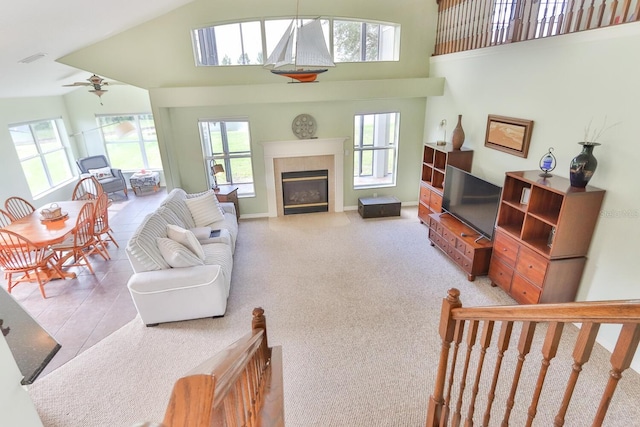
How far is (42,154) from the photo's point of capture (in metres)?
7.24

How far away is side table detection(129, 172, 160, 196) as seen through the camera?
8.29m

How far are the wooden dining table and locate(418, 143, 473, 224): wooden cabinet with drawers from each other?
547 centimetres

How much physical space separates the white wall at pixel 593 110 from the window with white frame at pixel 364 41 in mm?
1962

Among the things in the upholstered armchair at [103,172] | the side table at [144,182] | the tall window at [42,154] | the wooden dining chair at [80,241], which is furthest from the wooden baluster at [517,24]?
the tall window at [42,154]

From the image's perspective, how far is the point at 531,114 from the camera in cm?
385

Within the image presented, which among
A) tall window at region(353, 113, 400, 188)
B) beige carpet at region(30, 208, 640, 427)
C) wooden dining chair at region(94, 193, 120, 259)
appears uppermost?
tall window at region(353, 113, 400, 188)

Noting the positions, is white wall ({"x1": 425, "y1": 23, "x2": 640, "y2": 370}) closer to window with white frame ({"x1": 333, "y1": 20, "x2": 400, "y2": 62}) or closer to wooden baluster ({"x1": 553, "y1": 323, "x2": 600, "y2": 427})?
window with white frame ({"x1": 333, "y1": 20, "x2": 400, "y2": 62})

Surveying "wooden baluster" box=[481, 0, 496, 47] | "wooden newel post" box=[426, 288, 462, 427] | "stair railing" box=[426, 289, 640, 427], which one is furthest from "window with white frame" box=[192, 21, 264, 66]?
"stair railing" box=[426, 289, 640, 427]

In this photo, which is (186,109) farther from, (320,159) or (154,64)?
(320,159)

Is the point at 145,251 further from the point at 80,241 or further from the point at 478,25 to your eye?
the point at 478,25

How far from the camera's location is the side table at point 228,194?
245 inches

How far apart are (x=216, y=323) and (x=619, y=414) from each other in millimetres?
3667

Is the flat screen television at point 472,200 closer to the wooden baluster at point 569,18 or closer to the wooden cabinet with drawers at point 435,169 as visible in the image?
the wooden cabinet with drawers at point 435,169

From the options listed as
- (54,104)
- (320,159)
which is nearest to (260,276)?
(320,159)
